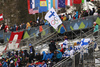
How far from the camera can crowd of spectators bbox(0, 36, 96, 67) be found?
49.7ft

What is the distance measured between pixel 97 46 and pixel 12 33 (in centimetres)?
1219

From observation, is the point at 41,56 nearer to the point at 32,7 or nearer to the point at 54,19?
the point at 54,19

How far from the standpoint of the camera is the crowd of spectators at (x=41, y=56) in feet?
49.7

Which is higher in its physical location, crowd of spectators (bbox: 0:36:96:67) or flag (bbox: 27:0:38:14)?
flag (bbox: 27:0:38:14)

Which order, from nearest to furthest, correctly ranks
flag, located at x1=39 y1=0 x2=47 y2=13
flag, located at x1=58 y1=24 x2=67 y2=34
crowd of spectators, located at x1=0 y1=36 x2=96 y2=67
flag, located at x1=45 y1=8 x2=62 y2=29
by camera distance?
crowd of spectators, located at x1=0 y1=36 x2=96 y2=67 < flag, located at x1=45 y1=8 x2=62 y2=29 < flag, located at x1=58 y1=24 x2=67 y2=34 < flag, located at x1=39 y1=0 x2=47 y2=13

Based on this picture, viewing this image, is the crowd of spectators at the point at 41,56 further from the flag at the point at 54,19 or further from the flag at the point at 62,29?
the flag at the point at 62,29

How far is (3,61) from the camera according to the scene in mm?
18078

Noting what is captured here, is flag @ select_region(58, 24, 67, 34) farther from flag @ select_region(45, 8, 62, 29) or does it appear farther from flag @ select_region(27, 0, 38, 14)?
flag @ select_region(27, 0, 38, 14)

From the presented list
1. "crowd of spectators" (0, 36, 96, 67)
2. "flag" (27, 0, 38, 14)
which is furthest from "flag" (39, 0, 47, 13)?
"crowd of spectators" (0, 36, 96, 67)

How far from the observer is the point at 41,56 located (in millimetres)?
16562

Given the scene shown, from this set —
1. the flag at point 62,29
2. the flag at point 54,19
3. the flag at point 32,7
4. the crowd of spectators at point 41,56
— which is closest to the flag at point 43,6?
the flag at point 32,7

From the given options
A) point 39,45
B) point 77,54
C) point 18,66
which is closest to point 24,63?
point 18,66

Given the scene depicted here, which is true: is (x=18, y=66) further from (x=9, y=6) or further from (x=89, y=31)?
(x=9, y=6)

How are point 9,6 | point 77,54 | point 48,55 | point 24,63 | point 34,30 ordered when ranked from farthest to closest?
1. point 9,6
2. point 34,30
3. point 24,63
4. point 48,55
5. point 77,54
